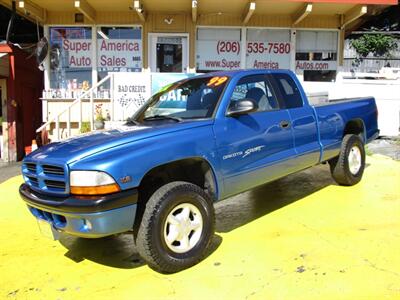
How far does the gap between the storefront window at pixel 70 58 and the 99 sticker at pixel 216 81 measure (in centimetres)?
767

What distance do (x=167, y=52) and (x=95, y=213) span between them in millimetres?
9103

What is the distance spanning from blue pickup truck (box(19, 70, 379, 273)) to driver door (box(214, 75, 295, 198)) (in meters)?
0.01

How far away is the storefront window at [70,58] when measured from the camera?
11.9 meters

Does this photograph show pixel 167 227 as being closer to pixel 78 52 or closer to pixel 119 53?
pixel 119 53

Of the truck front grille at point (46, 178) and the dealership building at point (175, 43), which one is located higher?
the dealership building at point (175, 43)

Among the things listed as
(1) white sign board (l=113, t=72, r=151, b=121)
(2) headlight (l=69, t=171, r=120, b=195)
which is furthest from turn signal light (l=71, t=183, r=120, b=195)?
(1) white sign board (l=113, t=72, r=151, b=121)

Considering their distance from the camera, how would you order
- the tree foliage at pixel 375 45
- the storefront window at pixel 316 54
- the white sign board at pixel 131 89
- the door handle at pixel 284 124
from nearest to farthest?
the door handle at pixel 284 124, the white sign board at pixel 131 89, the storefront window at pixel 316 54, the tree foliage at pixel 375 45

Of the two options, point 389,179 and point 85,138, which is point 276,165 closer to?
point 85,138

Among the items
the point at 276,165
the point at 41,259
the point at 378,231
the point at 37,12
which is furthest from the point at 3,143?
the point at 378,231

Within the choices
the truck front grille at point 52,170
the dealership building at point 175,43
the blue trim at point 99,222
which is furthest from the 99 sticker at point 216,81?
the dealership building at point 175,43

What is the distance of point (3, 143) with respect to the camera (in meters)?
12.7

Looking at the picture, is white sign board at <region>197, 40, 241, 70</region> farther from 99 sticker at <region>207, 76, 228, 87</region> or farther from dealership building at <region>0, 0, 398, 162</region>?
99 sticker at <region>207, 76, 228, 87</region>

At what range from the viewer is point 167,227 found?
3848 mm

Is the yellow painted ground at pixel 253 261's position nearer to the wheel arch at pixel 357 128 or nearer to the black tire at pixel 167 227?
the black tire at pixel 167 227
